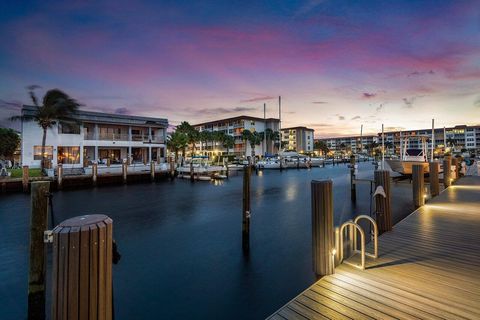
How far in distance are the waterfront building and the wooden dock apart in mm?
34267

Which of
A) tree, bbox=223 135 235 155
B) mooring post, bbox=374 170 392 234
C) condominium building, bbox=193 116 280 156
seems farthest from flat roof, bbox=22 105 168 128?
condominium building, bbox=193 116 280 156

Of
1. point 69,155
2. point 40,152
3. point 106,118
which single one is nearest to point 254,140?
point 106,118

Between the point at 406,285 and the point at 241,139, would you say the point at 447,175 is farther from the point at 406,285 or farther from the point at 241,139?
the point at 241,139

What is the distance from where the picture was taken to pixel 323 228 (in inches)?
200

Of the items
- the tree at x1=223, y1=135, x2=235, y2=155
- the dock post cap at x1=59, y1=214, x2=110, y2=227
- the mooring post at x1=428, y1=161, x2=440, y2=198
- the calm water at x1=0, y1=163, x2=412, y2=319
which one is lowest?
the calm water at x1=0, y1=163, x2=412, y2=319

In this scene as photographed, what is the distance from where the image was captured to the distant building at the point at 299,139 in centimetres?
11738

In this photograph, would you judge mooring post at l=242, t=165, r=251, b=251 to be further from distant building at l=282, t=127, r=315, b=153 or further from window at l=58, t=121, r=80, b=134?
distant building at l=282, t=127, r=315, b=153

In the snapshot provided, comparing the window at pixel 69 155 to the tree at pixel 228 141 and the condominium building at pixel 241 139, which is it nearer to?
the tree at pixel 228 141

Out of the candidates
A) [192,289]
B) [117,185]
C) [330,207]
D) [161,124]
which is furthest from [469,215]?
[161,124]

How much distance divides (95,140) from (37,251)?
120ft

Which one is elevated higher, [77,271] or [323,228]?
[77,271]

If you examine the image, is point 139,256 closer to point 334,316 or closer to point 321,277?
point 321,277

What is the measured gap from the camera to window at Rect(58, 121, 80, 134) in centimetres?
3469

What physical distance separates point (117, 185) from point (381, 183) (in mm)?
30088
